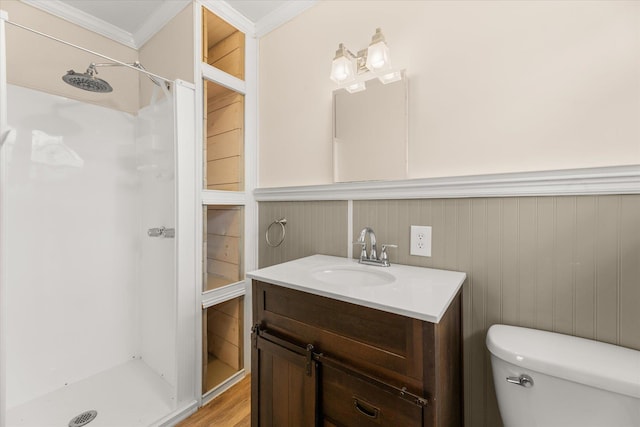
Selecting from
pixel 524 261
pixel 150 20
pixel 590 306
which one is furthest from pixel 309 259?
pixel 150 20

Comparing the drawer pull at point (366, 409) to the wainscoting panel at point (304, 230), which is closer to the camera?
the drawer pull at point (366, 409)

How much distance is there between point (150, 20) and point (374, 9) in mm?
1551

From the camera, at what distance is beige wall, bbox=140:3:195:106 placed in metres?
1.58

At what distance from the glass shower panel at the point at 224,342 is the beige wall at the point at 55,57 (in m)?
A: 1.68

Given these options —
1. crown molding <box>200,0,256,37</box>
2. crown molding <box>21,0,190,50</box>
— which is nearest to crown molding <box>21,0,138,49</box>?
crown molding <box>21,0,190,50</box>

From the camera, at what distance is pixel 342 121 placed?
143 centimetres

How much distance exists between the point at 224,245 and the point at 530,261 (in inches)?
66.0

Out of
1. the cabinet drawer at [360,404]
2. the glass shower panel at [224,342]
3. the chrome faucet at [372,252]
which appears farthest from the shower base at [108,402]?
the chrome faucet at [372,252]

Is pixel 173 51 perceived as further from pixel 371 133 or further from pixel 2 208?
pixel 371 133

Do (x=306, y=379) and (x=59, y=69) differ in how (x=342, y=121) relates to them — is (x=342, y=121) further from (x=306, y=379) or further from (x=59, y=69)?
(x=59, y=69)

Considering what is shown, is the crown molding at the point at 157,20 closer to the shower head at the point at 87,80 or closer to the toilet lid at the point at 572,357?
the shower head at the point at 87,80

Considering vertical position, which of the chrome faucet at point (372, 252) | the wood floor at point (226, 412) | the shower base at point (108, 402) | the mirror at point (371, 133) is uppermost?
the mirror at point (371, 133)

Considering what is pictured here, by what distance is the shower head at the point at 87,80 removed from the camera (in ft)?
4.53

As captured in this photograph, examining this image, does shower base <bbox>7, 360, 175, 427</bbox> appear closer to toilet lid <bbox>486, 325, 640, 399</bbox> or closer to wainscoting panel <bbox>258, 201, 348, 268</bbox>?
wainscoting panel <bbox>258, 201, 348, 268</bbox>
